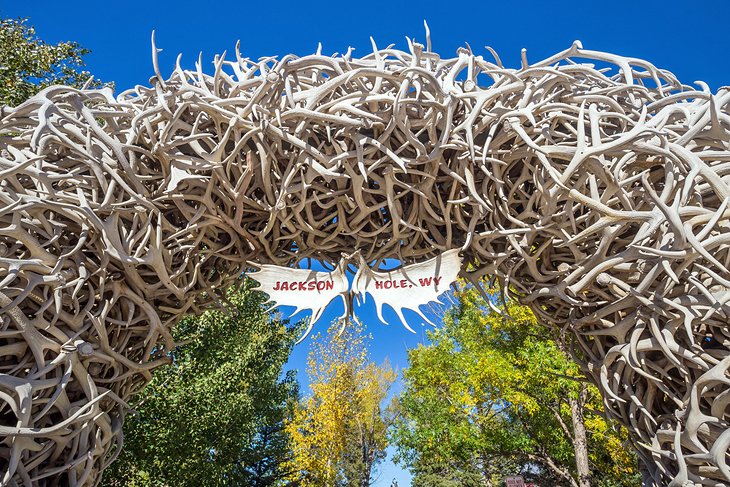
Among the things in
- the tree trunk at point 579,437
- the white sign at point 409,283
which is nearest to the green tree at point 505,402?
the tree trunk at point 579,437

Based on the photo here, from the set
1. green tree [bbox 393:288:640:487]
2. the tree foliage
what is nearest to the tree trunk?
green tree [bbox 393:288:640:487]

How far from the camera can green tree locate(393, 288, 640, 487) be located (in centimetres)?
967

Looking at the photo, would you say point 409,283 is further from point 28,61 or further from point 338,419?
point 338,419

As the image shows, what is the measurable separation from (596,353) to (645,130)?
1.11 meters

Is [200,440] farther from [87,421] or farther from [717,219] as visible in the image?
[717,219]

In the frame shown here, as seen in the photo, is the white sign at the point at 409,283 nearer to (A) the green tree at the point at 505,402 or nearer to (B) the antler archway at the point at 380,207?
(B) the antler archway at the point at 380,207

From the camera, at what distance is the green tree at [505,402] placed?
967 cm

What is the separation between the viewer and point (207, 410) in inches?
344

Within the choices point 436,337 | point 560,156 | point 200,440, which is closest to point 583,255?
point 560,156

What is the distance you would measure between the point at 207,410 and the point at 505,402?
6.50m

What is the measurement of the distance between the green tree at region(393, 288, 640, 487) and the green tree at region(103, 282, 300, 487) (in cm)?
407

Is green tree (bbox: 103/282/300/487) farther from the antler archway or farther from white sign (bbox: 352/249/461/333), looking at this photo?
white sign (bbox: 352/249/461/333)

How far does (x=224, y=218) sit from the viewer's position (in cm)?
252

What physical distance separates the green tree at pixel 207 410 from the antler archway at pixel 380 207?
13.6 ft
